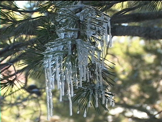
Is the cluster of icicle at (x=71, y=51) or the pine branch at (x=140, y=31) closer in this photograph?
the cluster of icicle at (x=71, y=51)

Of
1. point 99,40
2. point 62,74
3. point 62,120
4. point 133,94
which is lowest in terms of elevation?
point 62,120

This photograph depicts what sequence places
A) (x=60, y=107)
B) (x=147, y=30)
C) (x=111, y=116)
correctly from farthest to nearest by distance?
1. (x=60, y=107)
2. (x=111, y=116)
3. (x=147, y=30)

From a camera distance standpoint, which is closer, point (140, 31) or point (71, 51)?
point (71, 51)

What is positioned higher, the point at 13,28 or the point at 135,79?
the point at 13,28

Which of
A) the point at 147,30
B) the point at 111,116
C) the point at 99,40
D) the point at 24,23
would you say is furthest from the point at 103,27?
the point at 111,116

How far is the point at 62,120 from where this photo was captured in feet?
16.3

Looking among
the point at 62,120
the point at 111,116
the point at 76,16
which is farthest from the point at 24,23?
the point at 62,120

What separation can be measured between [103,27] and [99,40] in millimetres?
55

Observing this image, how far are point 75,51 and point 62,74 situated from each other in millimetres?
85

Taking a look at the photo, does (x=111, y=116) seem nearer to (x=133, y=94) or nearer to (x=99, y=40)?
(x=133, y=94)

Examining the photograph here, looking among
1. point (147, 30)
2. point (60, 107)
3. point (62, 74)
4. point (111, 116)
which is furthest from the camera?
point (60, 107)

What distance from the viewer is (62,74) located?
0.87 meters

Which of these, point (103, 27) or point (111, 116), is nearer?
point (103, 27)

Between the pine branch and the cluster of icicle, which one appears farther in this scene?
the pine branch
